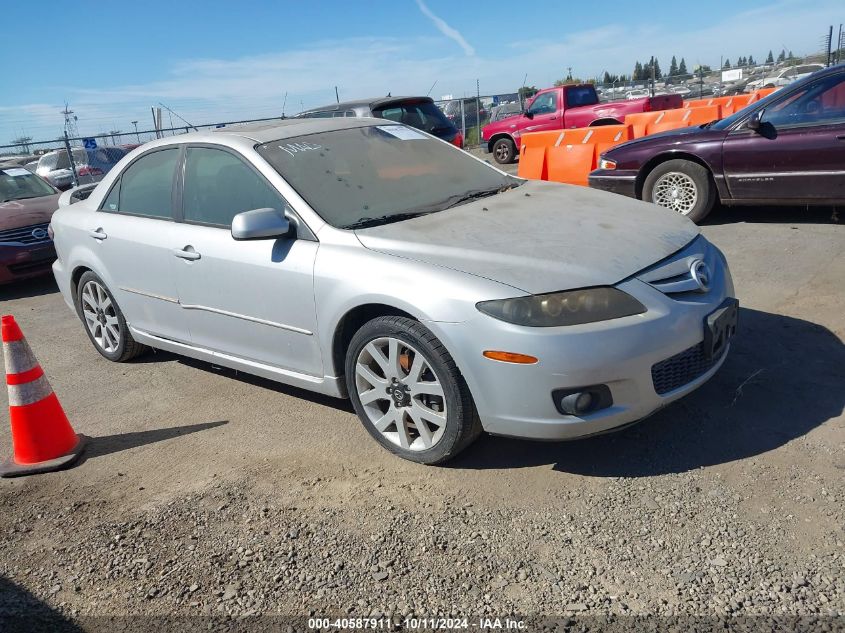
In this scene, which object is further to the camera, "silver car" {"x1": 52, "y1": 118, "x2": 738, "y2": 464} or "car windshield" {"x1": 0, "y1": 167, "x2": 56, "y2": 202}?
"car windshield" {"x1": 0, "y1": 167, "x2": 56, "y2": 202}

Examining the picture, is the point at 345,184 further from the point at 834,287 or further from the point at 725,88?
the point at 725,88

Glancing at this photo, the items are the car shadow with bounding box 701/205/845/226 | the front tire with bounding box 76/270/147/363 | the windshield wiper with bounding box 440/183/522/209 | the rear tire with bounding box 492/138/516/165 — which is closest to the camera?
the windshield wiper with bounding box 440/183/522/209

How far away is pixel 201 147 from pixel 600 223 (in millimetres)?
2438

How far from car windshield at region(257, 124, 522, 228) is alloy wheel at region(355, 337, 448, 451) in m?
0.73

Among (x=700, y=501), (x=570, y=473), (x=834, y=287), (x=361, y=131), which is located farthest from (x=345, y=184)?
(x=834, y=287)

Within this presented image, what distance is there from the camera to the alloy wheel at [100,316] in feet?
17.0

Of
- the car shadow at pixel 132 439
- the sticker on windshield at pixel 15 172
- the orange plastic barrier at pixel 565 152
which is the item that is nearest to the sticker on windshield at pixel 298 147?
the car shadow at pixel 132 439

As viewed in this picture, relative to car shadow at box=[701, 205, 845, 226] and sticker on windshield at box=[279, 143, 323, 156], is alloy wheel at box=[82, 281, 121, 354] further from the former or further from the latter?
car shadow at box=[701, 205, 845, 226]

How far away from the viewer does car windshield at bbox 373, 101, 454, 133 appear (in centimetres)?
1157

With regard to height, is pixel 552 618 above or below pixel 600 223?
below

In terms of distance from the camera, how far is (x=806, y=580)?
2.42 meters

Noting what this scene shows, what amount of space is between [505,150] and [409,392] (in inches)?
560

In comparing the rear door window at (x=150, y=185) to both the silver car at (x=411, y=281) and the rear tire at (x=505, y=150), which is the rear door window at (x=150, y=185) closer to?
the silver car at (x=411, y=281)

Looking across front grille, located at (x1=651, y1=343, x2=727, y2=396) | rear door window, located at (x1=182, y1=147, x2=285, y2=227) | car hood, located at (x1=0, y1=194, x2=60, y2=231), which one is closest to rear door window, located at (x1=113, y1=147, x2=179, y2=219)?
rear door window, located at (x1=182, y1=147, x2=285, y2=227)
